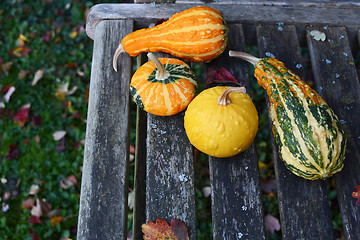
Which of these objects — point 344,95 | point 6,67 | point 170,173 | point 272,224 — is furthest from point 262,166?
point 6,67

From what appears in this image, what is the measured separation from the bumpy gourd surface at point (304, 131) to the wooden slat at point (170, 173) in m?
0.48

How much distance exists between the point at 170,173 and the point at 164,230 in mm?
278

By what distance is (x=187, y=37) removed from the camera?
173cm

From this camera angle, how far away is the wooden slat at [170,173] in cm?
157

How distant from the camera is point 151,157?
1.68 m

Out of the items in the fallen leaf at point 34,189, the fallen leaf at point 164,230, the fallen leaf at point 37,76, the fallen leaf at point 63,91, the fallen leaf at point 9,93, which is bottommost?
the fallen leaf at point 34,189

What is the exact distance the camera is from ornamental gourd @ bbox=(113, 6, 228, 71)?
1718 mm

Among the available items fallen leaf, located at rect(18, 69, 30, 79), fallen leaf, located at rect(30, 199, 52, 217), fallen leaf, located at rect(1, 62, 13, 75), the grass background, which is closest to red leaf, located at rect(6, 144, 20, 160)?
the grass background

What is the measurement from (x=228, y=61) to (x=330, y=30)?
672mm

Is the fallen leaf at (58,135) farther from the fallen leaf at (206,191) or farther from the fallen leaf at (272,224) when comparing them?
the fallen leaf at (272,224)

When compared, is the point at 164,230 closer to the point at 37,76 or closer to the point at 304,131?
the point at 304,131

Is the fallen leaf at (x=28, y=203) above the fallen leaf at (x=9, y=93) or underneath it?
underneath

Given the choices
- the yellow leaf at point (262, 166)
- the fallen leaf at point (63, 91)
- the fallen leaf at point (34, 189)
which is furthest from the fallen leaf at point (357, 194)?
the fallen leaf at point (63, 91)

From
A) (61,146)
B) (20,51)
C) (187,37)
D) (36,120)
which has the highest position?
(187,37)
